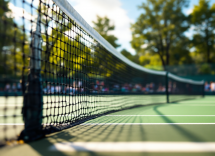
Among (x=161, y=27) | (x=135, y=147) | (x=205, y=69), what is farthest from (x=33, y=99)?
(x=161, y=27)

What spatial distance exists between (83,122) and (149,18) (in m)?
28.8

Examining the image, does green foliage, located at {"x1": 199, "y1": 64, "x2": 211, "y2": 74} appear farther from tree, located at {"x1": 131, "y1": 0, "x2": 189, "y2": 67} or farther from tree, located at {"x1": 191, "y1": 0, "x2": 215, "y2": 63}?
tree, located at {"x1": 191, "y1": 0, "x2": 215, "y2": 63}

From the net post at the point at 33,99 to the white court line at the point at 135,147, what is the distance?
14.7 inches

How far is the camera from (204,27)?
29438 millimetres

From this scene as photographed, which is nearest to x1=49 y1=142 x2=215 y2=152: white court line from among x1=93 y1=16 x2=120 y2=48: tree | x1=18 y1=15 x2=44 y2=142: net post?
x1=18 y1=15 x2=44 y2=142: net post

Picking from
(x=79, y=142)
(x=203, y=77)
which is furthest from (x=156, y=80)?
(x=79, y=142)

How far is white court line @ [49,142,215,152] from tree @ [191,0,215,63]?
100ft

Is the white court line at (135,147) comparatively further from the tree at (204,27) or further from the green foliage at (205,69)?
the tree at (204,27)

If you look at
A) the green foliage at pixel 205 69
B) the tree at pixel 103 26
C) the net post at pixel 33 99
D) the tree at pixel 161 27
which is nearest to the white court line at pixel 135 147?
the net post at pixel 33 99

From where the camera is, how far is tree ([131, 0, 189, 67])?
1125 inches

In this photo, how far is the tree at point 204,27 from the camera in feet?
94.5

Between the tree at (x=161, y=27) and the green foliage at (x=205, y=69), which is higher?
the tree at (x=161, y=27)

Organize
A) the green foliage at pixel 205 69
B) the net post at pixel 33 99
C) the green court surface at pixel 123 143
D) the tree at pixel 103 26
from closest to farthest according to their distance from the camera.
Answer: the green court surface at pixel 123 143
the net post at pixel 33 99
the green foliage at pixel 205 69
the tree at pixel 103 26

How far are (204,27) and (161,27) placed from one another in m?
6.78
